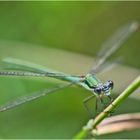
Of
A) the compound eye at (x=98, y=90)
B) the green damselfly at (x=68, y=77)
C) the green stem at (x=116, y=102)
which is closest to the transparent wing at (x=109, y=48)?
the green damselfly at (x=68, y=77)

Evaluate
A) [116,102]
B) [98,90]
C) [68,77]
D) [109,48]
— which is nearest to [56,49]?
[109,48]

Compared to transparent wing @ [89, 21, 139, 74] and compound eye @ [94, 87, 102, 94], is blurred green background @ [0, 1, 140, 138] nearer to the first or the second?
transparent wing @ [89, 21, 139, 74]

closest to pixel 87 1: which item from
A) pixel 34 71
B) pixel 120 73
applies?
pixel 120 73

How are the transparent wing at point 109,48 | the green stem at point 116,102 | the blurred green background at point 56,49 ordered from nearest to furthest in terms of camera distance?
the green stem at point 116,102, the transparent wing at point 109,48, the blurred green background at point 56,49

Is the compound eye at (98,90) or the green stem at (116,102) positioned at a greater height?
the compound eye at (98,90)

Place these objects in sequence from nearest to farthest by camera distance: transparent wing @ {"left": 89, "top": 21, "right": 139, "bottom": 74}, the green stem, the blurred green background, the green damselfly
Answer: the green stem, the green damselfly, transparent wing @ {"left": 89, "top": 21, "right": 139, "bottom": 74}, the blurred green background

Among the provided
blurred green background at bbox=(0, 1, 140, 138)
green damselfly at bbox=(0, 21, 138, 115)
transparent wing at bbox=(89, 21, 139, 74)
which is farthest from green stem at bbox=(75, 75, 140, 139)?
blurred green background at bbox=(0, 1, 140, 138)

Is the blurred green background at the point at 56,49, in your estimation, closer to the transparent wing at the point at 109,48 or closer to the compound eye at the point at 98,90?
the transparent wing at the point at 109,48

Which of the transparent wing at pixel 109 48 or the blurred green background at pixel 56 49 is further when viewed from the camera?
the blurred green background at pixel 56 49
